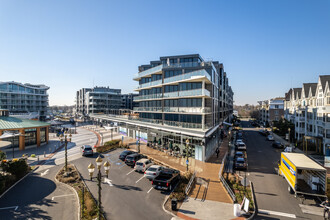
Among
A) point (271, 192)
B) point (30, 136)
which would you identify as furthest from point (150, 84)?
point (271, 192)

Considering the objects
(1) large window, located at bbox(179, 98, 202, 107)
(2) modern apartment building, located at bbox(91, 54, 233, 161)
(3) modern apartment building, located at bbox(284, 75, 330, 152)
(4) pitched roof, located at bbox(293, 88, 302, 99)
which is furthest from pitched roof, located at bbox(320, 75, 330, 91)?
(1) large window, located at bbox(179, 98, 202, 107)

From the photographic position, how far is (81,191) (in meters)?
15.5

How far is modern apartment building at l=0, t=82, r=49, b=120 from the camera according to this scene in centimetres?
6850

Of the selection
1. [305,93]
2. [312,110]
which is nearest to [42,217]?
[312,110]

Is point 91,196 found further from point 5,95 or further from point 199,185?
point 5,95

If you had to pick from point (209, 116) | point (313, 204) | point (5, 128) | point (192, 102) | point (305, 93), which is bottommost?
point (313, 204)

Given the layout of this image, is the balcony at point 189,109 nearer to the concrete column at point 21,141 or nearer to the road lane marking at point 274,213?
the road lane marking at point 274,213

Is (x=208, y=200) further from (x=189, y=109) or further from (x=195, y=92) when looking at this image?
(x=195, y=92)

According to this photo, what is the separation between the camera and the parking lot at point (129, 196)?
12547 millimetres

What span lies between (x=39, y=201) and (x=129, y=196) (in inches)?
284

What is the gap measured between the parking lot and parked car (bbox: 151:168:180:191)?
0.63 meters

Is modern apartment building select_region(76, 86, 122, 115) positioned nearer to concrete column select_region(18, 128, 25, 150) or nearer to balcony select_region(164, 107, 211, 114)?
concrete column select_region(18, 128, 25, 150)

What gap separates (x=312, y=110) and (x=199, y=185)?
33.8 meters

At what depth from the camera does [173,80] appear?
32062mm
